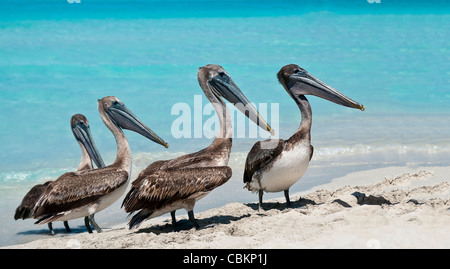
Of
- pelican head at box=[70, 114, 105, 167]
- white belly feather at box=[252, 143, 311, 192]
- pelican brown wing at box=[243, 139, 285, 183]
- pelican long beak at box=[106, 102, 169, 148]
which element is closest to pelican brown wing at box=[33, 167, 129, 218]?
pelican long beak at box=[106, 102, 169, 148]

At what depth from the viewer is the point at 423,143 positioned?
10812mm

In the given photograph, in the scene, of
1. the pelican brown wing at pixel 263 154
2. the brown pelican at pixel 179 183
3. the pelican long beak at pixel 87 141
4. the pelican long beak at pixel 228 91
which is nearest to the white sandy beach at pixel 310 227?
the brown pelican at pixel 179 183

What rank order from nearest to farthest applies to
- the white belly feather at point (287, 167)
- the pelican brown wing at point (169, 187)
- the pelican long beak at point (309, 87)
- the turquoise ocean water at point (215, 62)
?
the pelican brown wing at point (169, 187)
the white belly feather at point (287, 167)
the pelican long beak at point (309, 87)
the turquoise ocean water at point (215, 62)

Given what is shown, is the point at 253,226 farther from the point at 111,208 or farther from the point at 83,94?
the point at 83,94

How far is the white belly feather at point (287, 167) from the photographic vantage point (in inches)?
271

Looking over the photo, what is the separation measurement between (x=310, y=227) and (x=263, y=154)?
142 centimetres

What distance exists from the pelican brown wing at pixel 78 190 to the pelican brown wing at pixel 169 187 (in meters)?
0.45

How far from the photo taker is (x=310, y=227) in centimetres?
570

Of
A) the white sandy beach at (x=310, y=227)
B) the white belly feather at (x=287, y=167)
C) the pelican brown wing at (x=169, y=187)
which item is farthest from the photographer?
the white belly feather at (x=287, y=167)

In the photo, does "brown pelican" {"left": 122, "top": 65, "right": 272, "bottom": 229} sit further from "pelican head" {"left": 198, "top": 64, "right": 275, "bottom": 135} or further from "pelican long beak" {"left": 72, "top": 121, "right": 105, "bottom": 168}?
"pelican long beak" {"left": 72, "top": 121, "right": 105, "bottom": 168}

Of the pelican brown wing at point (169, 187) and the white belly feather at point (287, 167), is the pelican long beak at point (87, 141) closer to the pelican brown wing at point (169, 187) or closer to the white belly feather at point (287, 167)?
the pelican brown wing at point (169, 187)

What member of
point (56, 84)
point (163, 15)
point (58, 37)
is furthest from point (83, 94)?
point (163, 15)

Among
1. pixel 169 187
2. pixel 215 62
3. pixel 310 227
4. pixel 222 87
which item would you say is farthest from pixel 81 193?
pixel 215 62

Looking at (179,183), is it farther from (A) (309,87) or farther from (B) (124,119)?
(A) (309,87)
